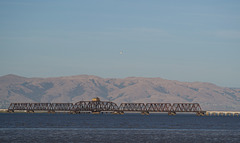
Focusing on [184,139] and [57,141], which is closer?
[57,141]

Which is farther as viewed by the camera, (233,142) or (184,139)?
(184,139)

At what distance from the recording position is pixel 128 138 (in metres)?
98.9

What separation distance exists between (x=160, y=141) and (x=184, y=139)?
6875mm

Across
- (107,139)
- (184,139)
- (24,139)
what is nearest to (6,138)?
(24,139)

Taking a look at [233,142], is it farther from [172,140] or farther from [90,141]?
[90,141]

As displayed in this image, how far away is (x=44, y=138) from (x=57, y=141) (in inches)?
247

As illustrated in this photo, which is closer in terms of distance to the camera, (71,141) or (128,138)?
(71,141)

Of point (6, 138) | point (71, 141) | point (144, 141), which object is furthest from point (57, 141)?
point (144, 141)

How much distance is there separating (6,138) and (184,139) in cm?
3496

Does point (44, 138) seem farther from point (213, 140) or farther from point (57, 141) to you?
point (213, 140)

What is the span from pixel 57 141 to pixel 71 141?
2605 millimetres

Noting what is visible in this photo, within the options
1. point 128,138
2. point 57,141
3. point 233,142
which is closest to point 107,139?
point 128,138

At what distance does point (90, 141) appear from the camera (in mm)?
91438

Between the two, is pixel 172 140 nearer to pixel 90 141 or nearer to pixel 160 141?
pixel 160 141
